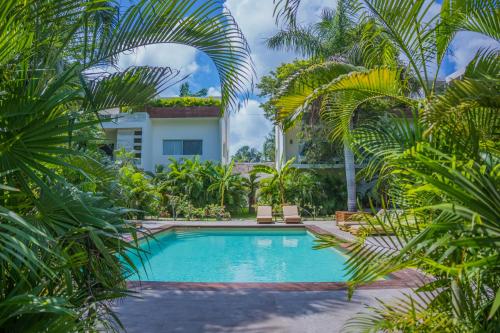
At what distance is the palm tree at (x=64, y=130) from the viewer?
2.07 m

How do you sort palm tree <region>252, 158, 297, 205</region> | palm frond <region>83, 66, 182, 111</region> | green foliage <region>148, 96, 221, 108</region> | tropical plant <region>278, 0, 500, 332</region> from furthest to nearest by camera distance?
1. green foliage <region>148, 96, 221, 108</region>
2. palm tree <region>252, 158, 297, 205</region>
3. palm frond <region>83, 66, 182, 111</region>
4. tropical plant <region>278, 0, 500, 332</region>

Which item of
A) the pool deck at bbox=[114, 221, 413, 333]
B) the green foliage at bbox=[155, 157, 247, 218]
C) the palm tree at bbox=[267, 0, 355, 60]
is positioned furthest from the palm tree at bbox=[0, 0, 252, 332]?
the green foliage at bbox=[155, 157, 247, 218]

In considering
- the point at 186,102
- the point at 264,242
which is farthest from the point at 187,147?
the point at 264,242

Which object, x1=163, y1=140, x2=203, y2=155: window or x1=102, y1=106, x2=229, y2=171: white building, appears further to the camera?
x1=163, y1=140, x2=203, y2=155: window

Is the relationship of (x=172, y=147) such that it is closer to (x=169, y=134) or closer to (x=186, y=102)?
(x=169, y=134)

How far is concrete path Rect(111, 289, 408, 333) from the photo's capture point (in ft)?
12.9

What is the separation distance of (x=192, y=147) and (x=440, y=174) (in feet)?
79.2

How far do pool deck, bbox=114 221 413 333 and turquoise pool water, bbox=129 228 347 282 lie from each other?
57.1 inches

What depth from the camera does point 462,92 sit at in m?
2.33

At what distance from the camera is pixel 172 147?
25484 mm

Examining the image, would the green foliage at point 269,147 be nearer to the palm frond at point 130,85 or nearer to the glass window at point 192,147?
the glass window at point 192,147

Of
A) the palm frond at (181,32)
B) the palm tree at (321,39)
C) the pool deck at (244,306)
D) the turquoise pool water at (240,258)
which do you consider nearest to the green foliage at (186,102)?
the palm tree at (321,39)

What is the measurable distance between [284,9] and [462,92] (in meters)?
1.56

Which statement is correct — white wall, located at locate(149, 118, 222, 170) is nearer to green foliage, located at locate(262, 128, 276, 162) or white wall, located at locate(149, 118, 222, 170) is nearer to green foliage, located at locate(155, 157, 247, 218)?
green foliage, located at locate(155, 157, 247, 218)
